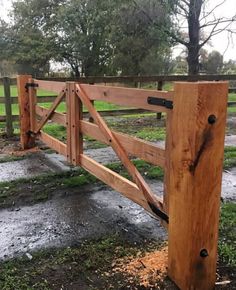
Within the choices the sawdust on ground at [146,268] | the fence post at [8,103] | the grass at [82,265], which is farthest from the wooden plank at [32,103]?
the sawdust on ground at [146,268]

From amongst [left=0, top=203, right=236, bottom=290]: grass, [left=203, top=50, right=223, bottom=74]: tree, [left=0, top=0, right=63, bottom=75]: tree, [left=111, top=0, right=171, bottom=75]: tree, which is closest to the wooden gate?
[left=0, top=203, right=236, bottom=290]: grass

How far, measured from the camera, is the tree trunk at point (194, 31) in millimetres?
17125

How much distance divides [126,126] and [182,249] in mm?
A: 6709

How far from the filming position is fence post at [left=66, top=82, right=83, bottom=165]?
4438 mm

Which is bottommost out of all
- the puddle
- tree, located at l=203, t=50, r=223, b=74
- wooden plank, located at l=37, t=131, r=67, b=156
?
the puddle

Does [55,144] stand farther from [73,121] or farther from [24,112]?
[24,112]

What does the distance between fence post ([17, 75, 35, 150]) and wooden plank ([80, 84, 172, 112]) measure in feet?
8.98

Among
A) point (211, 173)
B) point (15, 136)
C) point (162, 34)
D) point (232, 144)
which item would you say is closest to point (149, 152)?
point (211, 173)

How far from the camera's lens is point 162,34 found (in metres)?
18.2

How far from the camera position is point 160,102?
2.71m

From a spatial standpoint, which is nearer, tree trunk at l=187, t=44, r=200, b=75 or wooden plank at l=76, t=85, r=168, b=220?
wooden plank at l=76, t=85, r=168, b=220

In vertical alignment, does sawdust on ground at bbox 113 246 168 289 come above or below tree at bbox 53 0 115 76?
below

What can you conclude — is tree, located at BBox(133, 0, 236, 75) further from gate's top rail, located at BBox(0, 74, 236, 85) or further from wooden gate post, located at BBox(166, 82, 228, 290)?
wooden gate post, located at BBox(166, 82, 228, 290)

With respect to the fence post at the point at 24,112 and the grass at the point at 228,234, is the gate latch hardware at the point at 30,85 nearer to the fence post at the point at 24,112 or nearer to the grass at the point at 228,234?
the fence post at the point at 24,112
